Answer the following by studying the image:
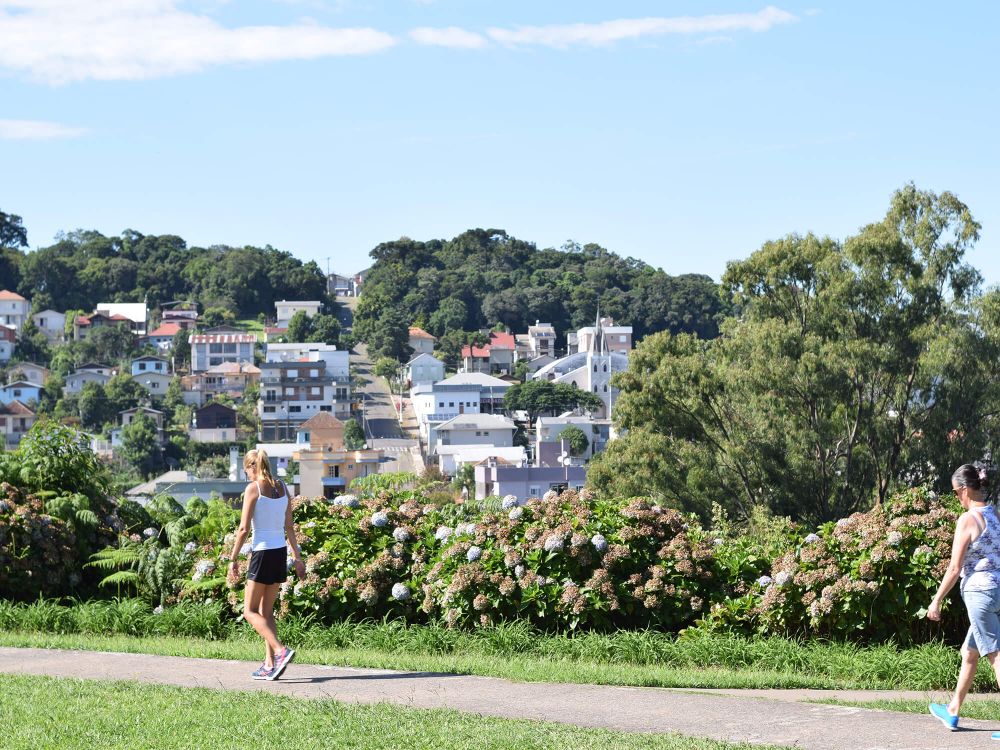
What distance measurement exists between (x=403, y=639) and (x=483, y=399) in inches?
4573

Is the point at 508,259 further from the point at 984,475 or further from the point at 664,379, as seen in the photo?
the point at 984,475

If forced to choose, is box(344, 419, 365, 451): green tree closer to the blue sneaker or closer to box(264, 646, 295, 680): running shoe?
box(264, 646, 295, 680): running shoe

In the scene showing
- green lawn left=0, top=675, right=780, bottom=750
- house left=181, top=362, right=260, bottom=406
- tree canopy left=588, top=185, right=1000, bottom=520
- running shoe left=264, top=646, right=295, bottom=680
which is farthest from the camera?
house left=181, top=362, right=260, bottom=406

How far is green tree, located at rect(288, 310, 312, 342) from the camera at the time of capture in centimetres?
14775

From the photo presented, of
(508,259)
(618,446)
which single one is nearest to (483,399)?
(508,259)

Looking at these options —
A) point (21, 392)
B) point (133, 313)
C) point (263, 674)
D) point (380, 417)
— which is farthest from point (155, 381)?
point (263, 674)

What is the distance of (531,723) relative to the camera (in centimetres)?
544

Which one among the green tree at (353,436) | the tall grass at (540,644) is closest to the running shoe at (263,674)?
the tall grass at (540,644)

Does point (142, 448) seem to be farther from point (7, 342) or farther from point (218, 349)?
point (7, 342)

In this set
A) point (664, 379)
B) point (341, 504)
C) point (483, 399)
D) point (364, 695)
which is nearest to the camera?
point (364, 695)

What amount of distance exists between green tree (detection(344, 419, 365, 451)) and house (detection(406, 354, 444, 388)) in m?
21.6

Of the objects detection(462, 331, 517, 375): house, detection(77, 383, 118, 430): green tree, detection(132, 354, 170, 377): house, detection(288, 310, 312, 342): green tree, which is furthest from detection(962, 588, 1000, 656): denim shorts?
detection(288, 310, 312, 342): green tree

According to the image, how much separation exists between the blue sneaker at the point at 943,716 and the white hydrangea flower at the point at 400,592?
3.24 metres

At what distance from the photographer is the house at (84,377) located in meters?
126
